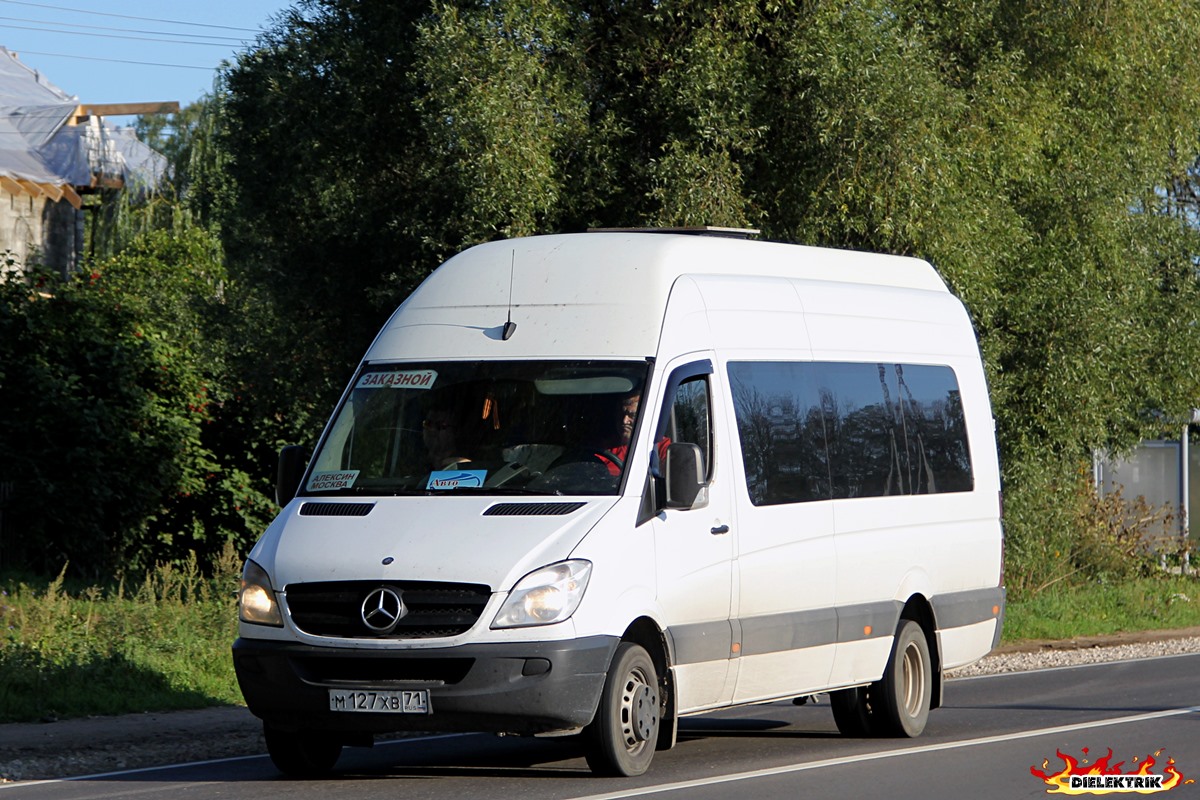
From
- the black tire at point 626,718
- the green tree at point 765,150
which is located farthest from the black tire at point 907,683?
the green tree at point 765,150

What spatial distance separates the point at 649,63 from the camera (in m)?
18.6

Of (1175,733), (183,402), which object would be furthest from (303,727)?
(183,402)

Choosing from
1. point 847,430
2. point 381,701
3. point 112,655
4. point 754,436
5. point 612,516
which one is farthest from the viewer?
point 112,655

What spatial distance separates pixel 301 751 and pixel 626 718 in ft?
6.07

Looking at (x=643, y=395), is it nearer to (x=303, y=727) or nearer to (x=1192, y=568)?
(x=303, y=727)

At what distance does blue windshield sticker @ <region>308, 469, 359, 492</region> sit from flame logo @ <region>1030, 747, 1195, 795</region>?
4.06 meters

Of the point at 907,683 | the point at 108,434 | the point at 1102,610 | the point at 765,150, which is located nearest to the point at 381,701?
the point at 907,683

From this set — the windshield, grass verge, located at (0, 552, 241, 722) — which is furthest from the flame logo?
grass verge, located at (0, 552, 241, 722)

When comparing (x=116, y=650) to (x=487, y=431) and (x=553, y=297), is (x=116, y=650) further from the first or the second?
(x=553, y=297)

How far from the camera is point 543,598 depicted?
28.2 feet

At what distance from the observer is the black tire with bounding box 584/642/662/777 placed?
8.91 m

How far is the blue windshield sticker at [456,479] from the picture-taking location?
9312 mm

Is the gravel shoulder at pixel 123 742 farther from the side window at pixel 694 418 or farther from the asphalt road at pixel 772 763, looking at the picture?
the side window at pixel 694 418

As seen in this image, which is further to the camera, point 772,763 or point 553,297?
point 772,763
